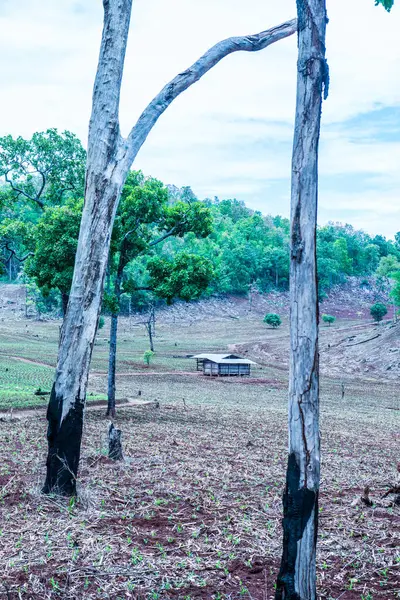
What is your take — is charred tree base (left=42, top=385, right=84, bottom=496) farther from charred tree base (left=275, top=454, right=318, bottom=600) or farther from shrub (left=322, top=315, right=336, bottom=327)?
shrub (left=322, top=315, right=336, bottom=327)

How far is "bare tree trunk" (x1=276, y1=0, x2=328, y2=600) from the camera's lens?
432cm

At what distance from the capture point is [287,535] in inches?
173

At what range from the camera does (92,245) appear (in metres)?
7.77

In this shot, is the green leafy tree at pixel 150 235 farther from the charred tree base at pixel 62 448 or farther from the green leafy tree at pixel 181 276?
the charred tree base at pixel 62 448

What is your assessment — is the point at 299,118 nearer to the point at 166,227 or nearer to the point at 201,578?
the point at 201,578

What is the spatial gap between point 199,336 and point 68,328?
63.4 m

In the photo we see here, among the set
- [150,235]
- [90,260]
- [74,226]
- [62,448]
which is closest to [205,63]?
[90,260]

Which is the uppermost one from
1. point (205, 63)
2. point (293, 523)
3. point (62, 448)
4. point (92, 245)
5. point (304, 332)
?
point (205, 63)

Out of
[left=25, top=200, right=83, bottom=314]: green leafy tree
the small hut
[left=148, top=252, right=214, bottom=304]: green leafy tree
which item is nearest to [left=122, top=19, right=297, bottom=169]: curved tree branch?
[left=25, top=200, right=83, bottom=314]: green leafy tree

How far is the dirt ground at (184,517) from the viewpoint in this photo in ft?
16.7

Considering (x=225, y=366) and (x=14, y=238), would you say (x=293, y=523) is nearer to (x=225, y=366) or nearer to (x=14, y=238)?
(x=14, y=238)

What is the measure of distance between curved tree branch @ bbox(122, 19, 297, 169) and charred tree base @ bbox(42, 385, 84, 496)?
3921 mm

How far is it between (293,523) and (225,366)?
37347 mm

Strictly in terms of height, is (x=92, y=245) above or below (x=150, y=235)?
below
